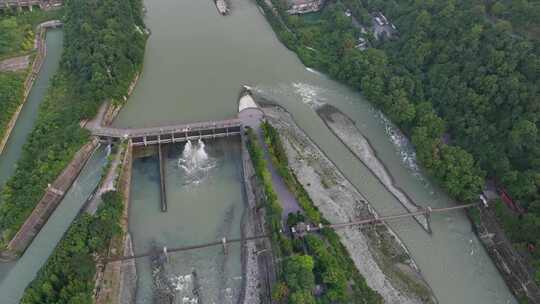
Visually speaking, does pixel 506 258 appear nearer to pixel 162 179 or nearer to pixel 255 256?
pixel 255 256

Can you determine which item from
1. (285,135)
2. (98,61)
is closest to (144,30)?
(98,61)

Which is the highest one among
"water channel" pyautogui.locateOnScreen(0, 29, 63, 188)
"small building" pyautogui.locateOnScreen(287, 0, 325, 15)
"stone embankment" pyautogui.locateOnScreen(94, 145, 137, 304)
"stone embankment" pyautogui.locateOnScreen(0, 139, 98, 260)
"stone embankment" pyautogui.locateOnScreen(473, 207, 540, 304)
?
"small building" pyautogui.locateOnScreen(287, 0, 325, 15)

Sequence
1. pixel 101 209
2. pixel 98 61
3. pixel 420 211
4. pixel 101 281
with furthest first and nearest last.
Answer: pixel 98 61 → pixel 420 211 → pixel 101 209 → pixel 101 281

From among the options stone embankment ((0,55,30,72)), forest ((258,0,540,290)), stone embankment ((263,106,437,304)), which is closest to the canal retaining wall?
stone embankment ((263,106,437,304))

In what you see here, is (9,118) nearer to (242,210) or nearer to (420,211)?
(242,210)

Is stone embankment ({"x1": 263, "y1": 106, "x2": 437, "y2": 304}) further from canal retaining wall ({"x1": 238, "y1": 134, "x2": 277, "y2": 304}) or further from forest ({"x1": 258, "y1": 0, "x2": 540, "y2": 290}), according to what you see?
forest ({"x1": 258, "y1": 0, "x2": 540, "y2": 290})

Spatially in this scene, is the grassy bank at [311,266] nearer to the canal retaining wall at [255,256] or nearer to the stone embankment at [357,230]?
the canal retaining wall at [255,256]
